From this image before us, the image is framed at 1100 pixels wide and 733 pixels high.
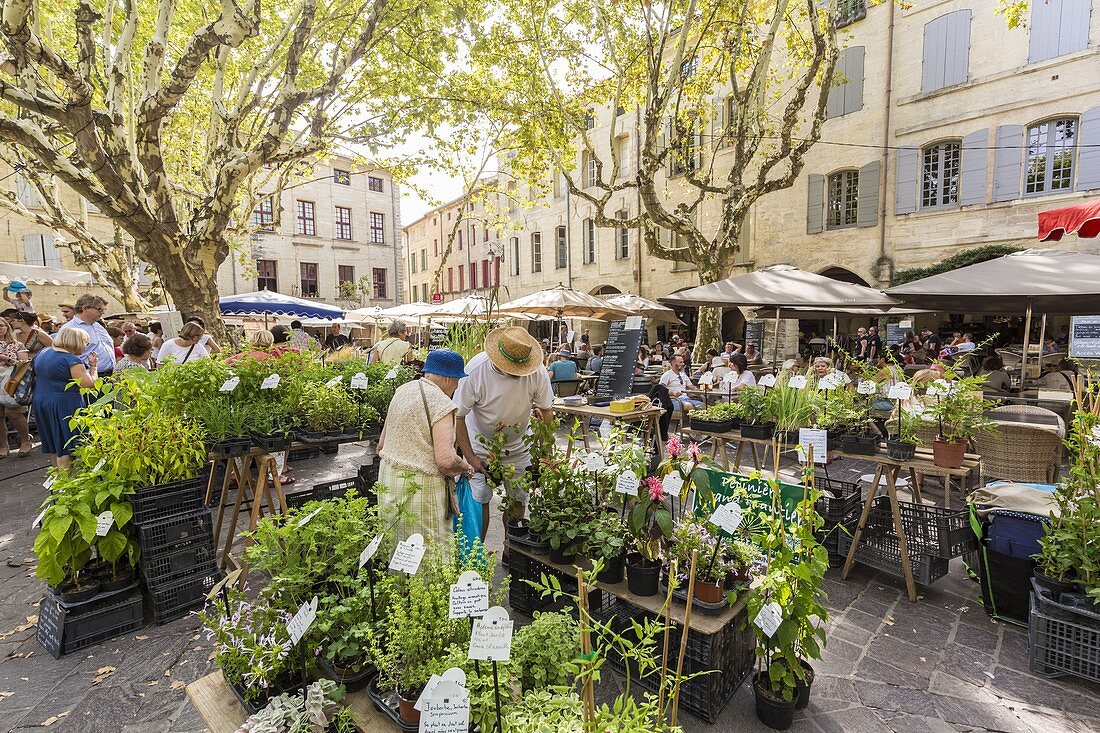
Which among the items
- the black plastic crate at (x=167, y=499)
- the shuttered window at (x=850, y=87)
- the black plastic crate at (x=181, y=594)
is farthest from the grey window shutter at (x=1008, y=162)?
the black plastic crate at (x=181, y=594)

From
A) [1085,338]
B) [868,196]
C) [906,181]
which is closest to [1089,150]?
[906,181]

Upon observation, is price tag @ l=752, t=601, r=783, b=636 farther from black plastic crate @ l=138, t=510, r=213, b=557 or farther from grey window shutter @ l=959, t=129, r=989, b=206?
grey window shutter @ l=959, t=129, r=989, b=206

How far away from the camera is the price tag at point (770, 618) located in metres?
2.24

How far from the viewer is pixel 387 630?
1967 mm

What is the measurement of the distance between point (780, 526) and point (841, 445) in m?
2.12

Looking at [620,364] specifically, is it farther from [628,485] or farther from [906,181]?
[906,181]

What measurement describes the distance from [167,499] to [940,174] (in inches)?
671

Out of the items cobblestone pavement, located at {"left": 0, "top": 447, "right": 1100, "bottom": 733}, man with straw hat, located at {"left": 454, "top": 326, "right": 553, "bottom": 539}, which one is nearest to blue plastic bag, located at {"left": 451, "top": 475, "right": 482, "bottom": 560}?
man with straw hat, located at {"left": 454, "top": 326, "right": 553, "bottom": 539}

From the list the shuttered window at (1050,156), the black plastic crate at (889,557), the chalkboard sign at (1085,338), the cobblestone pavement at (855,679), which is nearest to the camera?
the cobblestone pavement at (855,679)

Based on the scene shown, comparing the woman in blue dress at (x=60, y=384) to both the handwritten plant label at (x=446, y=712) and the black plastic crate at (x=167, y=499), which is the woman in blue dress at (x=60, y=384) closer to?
the black plastic crate at (x=167, y=499)

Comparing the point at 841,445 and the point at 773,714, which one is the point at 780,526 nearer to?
the point at 773,714

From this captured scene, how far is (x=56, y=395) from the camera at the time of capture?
4.73m

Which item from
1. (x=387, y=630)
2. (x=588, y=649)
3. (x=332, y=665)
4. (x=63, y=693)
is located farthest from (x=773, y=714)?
(x=63, y=693)

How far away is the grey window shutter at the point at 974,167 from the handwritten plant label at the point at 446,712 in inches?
642
